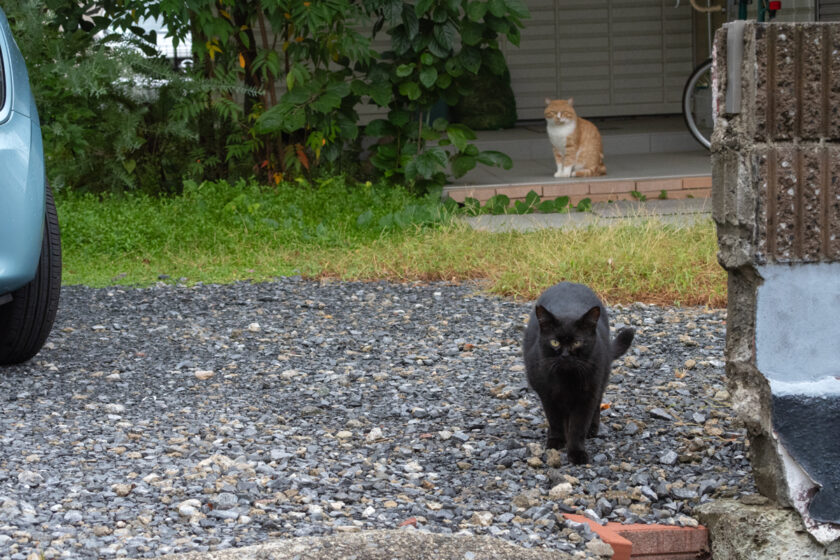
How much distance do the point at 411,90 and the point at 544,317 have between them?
456 cm

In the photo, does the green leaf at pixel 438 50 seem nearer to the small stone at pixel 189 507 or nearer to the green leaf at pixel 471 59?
the green leaf at pixel 471 59

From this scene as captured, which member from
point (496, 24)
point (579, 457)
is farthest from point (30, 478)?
point (496, 24)

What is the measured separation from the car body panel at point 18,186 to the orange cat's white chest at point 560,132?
16.7ft

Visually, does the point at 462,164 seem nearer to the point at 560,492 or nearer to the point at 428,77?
the point at 428,77

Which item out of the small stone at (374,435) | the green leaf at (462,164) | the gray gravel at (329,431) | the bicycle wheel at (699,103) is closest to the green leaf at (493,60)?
the green leaf at (462,164)

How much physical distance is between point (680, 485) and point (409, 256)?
3.23 meters

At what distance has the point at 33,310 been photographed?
3.80 m

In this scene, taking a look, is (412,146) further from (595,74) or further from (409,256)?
(595,74)

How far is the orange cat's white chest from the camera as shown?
799 centimetres

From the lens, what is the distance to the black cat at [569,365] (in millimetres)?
2932

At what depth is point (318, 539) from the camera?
7.75ft

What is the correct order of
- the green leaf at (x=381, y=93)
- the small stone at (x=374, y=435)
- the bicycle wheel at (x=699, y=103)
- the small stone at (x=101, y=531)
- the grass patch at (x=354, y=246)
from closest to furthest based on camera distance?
the small stone at (x=101, y=531) → the small stone at (x=374, y=435) → the grass patch at (x=354, y=246) → the green leaf at (x=381, y=93) → the bicycle wheel at (x=699, y=103)

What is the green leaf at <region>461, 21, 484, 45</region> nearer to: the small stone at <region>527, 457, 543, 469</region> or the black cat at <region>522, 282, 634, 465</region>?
the black cat at <region>522, 282, 634, 465</region>

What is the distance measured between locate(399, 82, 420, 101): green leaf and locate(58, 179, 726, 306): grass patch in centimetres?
71
